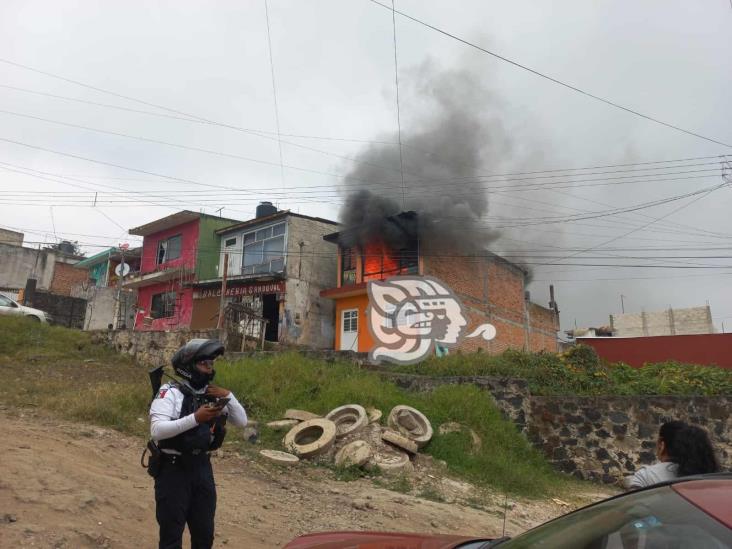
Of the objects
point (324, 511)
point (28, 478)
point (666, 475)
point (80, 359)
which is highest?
point (80, 359)

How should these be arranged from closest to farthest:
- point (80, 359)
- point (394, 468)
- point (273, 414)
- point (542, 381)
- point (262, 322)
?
point (394, 468) < point (273, 414) < point (542, 381) < point (80, 359) < point (262, 322)

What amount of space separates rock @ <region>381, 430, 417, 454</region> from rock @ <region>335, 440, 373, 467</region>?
52cm

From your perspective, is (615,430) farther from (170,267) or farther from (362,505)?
(170,267)

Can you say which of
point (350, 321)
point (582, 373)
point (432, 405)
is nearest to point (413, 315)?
point (350, 321)

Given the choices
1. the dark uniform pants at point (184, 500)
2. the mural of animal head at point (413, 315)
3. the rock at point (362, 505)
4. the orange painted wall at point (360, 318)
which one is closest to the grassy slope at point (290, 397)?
the rock at point (362, 505)

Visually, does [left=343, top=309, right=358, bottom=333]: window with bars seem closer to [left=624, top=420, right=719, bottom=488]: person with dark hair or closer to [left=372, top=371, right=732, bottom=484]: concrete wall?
[left=372, top=371, right=732, bottom=484]: concrete wall

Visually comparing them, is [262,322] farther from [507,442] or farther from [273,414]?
[507,442]

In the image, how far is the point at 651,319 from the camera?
3425 centimetres

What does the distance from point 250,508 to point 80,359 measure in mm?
10665

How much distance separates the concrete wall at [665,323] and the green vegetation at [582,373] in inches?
905

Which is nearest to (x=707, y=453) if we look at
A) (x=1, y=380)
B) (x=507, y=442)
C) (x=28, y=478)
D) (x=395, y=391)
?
(x=28, y=478)

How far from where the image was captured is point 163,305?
2767 centimetres

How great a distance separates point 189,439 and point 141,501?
9.37 feet

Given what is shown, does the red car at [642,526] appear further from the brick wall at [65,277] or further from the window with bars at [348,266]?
the brick wall at [65,277]
